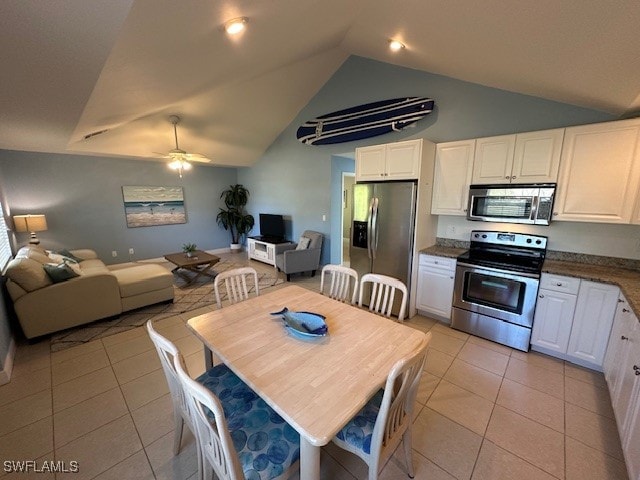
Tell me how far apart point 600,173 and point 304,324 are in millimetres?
2885

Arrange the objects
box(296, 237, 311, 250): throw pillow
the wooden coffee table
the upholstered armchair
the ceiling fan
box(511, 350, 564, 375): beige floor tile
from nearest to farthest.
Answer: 1. box(511, 350, 564, 375): beige floor tile
2. the ceiling fan
3. the wooden coffee table
4. the upholstered armchair
5. box(296, 237, 311, 250): throw pillow

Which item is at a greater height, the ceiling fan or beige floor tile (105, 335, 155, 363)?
the ceiling fan

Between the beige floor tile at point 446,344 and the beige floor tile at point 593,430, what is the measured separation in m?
0.86

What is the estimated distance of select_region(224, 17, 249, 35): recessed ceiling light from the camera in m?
1.77

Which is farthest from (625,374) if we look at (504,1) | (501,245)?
(504,1)

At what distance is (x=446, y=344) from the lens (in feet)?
8.93

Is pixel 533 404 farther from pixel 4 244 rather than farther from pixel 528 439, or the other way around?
pixel 4 244

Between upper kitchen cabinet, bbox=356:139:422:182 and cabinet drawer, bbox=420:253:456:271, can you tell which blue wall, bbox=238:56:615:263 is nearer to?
upper kitchen cabinet, bbox=356:139:422:182

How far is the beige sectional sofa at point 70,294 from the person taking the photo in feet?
8.55

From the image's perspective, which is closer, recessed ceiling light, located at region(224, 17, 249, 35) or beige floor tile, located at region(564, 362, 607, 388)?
recessed ceiling light, located at region(224, 17, 249, 35)

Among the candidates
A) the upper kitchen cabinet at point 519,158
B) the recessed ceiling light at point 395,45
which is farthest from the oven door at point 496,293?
the recessed ceiling light at point 395,45

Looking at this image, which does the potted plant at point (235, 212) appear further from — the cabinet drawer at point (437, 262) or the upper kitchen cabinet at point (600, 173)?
the upper kitchen cabinet at point (600, 173)

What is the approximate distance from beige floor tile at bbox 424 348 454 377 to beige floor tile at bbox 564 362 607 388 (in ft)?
3.23

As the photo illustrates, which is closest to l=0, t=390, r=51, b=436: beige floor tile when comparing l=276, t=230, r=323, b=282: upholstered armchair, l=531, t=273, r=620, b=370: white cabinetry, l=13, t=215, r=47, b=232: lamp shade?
l=276, t=230, r=323, b=282: upholstered armchair
